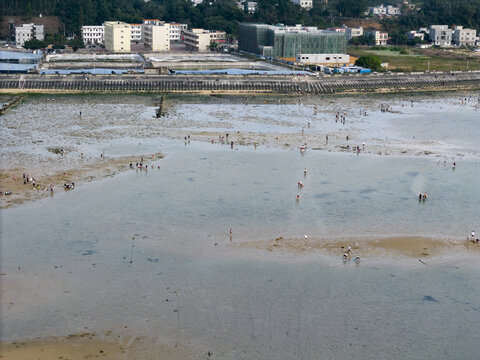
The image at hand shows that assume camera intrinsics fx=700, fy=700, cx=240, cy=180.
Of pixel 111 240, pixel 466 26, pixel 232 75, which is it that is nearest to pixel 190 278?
pixel 111 240

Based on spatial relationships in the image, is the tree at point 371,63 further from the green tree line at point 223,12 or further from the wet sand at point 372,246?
the wet sand at point 372,246

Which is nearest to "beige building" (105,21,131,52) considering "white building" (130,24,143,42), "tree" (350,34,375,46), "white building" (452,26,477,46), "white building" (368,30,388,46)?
"white building" (130,24,143,42)

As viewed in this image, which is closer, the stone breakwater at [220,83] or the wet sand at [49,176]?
the wet sand at [49,176]

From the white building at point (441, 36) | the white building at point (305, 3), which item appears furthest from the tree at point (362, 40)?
the white building at point (305, 3)

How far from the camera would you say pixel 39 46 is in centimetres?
9362

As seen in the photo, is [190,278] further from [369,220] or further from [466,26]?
[466,26]

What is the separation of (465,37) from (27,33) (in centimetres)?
6888

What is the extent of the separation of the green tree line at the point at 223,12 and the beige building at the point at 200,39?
4436 mm

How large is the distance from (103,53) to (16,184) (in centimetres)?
5975

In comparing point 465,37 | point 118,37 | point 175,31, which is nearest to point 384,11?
point 465,37

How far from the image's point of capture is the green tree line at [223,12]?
354 feet

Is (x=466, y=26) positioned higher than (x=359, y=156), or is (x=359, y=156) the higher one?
(x=466, y=26)

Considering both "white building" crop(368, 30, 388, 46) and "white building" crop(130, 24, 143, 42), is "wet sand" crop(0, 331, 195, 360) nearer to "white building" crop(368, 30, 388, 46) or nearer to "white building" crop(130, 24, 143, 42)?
"white building" crop(130, 24, 143, 42)

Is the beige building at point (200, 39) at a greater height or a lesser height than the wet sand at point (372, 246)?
greater
